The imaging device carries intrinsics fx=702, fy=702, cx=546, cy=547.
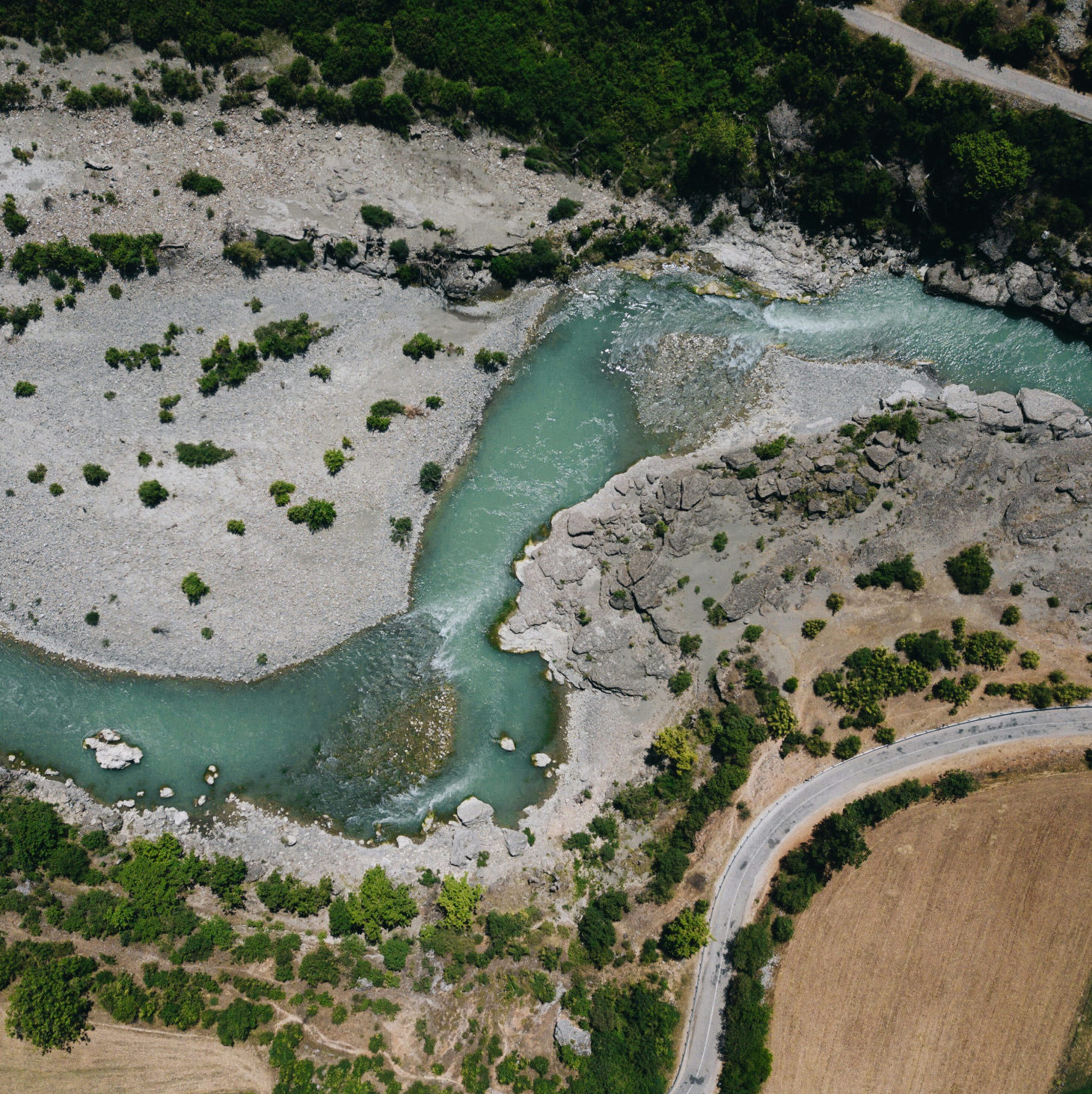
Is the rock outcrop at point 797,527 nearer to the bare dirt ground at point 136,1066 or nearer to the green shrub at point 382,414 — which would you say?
the green shrub at point 382,414

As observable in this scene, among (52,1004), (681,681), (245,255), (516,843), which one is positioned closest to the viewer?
(52,1004)

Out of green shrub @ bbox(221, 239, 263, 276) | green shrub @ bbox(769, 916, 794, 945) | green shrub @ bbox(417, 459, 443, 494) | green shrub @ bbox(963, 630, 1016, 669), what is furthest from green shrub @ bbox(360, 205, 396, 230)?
green shrub @ bbox(769, 916, 794, 945)

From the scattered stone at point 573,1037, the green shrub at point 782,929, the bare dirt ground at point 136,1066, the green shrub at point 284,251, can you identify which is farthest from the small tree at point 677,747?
the green shrub at point 284,251

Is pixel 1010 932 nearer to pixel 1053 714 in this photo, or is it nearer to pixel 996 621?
pixel 1053 714

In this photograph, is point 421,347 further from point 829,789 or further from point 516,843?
point 829,789

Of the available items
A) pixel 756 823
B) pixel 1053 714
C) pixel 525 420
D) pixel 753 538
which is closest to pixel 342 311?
pixel 525 420

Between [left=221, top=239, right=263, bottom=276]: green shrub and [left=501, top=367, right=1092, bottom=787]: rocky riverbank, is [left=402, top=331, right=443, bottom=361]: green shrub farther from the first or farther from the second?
[left=501, top=367, right=1092, bottom=787]: rocky riverbank

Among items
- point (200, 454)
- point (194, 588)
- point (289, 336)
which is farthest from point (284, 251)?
point (194, 588)
